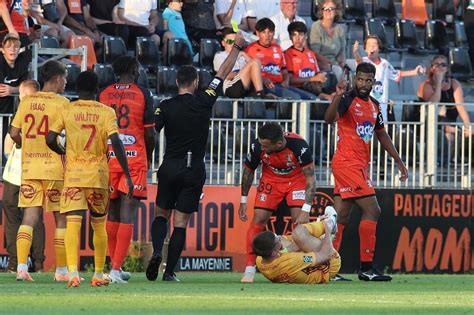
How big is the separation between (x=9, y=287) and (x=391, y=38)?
1301 cm

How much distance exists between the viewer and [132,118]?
15023mm

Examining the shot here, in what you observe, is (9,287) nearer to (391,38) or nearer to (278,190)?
(278,190)

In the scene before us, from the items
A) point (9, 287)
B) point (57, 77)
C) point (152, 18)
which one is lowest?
point (9, 287)

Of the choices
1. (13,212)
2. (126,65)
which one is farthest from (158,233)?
(13,212)

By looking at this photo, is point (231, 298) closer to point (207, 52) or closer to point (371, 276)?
point (371, 276)

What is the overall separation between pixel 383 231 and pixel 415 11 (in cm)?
638

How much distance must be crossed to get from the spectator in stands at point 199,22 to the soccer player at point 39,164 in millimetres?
8305

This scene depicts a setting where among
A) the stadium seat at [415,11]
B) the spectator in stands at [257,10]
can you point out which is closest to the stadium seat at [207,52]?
the spectator in stands at [257,10]

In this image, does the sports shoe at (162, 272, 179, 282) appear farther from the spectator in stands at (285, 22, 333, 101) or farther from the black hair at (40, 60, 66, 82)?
the spectator in stands at (285, 22, 333, 101)

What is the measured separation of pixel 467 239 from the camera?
69.9 ft

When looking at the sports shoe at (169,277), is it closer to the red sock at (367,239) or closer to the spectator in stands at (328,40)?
the red sock at (367,239)

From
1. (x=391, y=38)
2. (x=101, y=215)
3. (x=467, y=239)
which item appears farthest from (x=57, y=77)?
(x=391, y=38)

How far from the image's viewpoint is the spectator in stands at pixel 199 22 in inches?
899

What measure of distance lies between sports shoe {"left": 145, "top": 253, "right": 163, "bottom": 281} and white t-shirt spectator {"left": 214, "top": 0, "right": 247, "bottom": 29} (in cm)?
839
